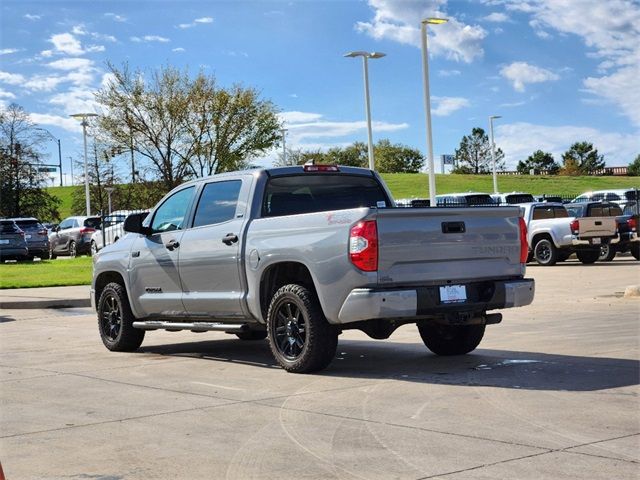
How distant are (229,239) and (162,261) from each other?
1318 millimetres

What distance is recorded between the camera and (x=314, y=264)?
27.7 ft

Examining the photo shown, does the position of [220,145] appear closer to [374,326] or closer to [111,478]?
[374,326]

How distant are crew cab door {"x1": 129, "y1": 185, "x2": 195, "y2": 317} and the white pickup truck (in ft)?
56.9

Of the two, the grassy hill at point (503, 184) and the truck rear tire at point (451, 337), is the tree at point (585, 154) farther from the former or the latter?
the truck rear tire at point (451, 337)

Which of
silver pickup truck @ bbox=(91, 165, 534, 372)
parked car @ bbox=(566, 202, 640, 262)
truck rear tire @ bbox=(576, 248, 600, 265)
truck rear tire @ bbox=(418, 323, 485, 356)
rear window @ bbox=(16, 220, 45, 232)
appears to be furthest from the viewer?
rear window @ bbox=(16, 220, 45, 232)

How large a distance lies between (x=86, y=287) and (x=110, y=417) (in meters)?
14.9

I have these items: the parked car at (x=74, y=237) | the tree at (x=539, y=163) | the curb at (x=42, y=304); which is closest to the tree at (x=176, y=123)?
the parked car at (x=74, y=237)

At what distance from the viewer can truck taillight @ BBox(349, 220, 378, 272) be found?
807 cm

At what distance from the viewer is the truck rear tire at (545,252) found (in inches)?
1044

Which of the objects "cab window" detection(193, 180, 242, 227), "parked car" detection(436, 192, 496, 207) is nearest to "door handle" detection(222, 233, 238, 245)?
"cab window" detection(193, 180, 242, 227)

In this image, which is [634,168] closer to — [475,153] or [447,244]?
[475,153]

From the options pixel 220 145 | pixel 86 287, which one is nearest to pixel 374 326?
pixel 86 287

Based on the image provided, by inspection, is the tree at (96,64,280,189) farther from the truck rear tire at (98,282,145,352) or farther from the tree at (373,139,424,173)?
the tree at (373,139,424,173)

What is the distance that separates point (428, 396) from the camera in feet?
24.4
